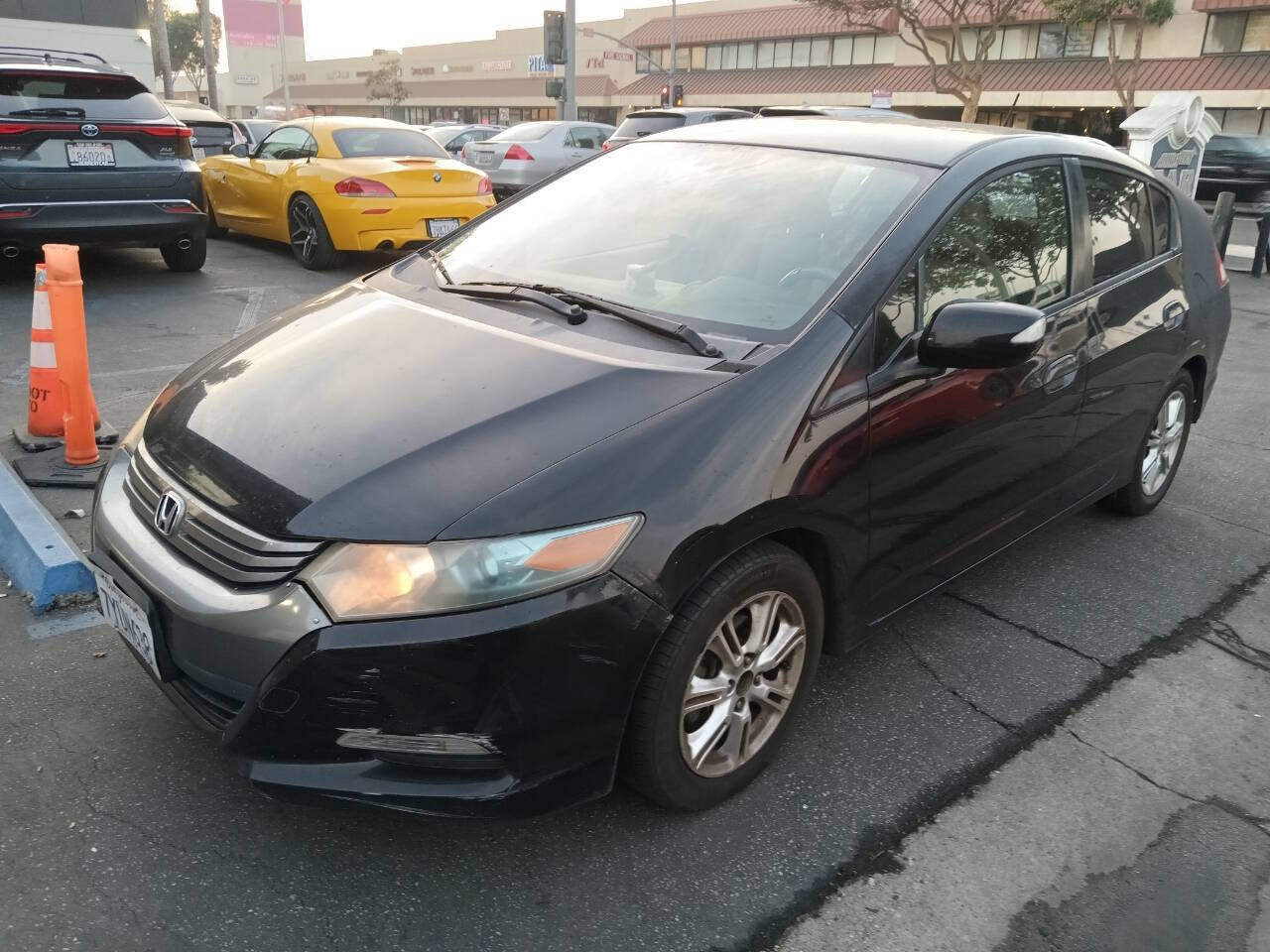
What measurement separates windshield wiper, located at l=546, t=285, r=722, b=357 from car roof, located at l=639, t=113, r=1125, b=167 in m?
0.92

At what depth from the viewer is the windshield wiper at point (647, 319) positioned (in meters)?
2.63

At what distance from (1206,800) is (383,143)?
29.7 ft

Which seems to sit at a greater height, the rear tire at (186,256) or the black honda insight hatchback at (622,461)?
the black honda insight hatchback at (622,461)

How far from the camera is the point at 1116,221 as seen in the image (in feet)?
12.7

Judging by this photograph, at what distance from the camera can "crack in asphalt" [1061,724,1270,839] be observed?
2697 mm

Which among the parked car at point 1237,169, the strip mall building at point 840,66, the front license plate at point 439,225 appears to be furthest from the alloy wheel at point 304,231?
the strip mall building at point 840,66

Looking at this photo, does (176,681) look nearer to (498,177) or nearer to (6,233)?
(6,233)

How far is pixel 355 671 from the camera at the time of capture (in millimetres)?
2041

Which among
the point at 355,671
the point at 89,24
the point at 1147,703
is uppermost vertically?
the point at 89,24

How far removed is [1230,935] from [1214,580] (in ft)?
7.02

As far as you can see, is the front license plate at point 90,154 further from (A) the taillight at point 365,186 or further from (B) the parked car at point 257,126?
(B) the parked car at point 257,126

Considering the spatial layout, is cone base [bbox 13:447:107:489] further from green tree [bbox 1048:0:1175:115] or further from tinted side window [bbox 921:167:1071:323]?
green tree [bbox 1048:0:1175:115]

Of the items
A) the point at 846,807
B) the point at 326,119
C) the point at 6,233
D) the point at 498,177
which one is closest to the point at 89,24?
the point at 498,177

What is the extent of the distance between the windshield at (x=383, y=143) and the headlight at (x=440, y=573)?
8314 mm
